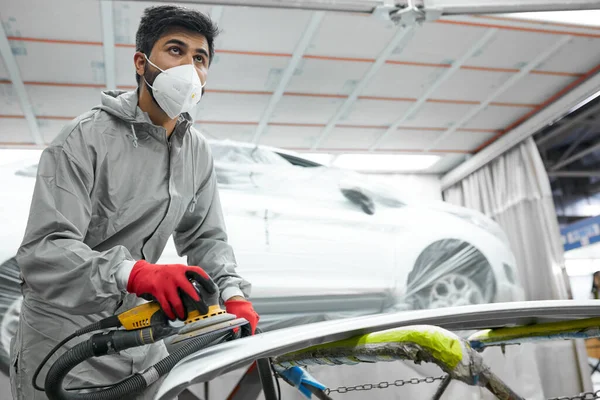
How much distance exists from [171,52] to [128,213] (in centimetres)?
50

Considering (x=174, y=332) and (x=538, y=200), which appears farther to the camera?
(x=538, y=200)

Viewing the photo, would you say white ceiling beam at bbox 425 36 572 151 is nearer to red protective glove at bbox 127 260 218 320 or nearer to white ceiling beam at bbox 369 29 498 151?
white ceiling beam at bbox 369 29 498 151

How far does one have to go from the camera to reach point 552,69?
4.29 metres

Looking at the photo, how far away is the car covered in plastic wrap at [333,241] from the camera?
2.47m

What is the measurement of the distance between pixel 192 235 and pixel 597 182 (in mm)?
10522

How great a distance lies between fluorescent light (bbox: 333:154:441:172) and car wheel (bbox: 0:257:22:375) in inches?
160

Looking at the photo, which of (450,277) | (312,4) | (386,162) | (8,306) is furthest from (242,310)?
(386,162)

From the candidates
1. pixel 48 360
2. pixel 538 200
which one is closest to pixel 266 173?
pixel 48 360

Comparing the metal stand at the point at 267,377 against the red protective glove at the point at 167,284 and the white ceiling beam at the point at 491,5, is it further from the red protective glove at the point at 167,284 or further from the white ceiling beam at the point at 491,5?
the white ceiling beam at the point at 491,5

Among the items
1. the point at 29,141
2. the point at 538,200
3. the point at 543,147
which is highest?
the point at 543,147

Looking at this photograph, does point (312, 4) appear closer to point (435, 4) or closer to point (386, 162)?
point (435, 4)

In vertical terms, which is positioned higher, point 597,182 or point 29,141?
point 597,182

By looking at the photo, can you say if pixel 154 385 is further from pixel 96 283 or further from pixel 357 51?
pixel 357 51

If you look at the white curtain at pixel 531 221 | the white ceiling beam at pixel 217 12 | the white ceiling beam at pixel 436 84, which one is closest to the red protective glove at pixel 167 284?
the white ceiling beam at pixel 217 12
